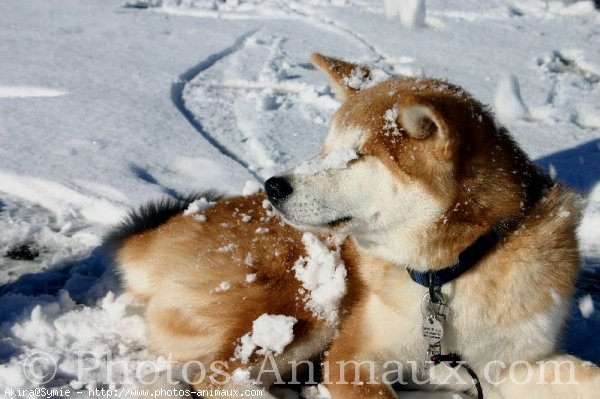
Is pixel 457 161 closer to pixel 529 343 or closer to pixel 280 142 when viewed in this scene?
pixel 529 343

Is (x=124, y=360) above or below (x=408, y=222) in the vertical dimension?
below

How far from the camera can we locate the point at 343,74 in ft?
8.91

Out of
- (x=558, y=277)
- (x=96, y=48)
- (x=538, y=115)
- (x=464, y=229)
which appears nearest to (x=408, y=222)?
(x=464, y=229)

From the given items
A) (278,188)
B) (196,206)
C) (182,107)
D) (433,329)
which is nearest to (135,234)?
(196,206)

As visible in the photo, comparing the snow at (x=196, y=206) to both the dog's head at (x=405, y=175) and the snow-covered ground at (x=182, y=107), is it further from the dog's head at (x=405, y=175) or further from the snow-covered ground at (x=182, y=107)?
the dog's head at (x=405, y=175)

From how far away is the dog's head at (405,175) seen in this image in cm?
204

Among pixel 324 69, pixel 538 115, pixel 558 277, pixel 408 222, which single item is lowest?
pixel 538 115

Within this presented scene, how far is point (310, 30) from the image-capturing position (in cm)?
639

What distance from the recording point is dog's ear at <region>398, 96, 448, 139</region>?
1.90 metres

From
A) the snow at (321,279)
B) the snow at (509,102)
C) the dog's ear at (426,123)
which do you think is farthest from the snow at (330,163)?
the snow at (509,102)

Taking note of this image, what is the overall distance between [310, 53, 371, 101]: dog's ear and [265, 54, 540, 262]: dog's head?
378 millimetres

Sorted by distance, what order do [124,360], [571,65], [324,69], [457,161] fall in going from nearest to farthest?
1. [457,161]
2. [124,360]
3. [324,69]
4. [571,65]

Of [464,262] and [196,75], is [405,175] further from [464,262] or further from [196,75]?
[196,75]

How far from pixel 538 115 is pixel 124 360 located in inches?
133
